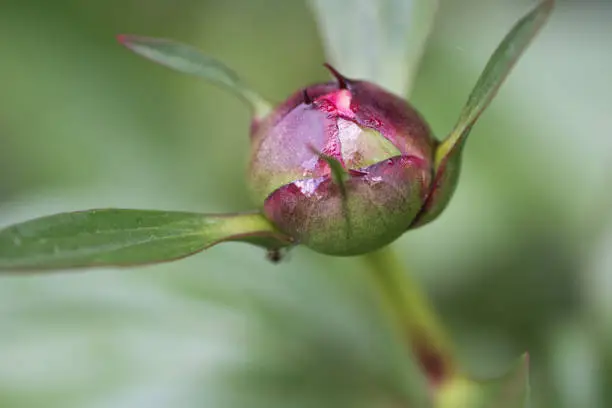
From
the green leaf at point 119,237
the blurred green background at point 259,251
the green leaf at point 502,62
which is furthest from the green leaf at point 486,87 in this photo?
the blurred green background at point 259,251

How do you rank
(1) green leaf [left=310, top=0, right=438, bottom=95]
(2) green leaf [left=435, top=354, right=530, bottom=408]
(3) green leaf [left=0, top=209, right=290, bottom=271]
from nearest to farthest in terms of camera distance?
1. (3) green leaf [left=0, top=209, right=290, bottom=271]
2. (2) green leaf [left=435, top=354, right=530, bottom=408]
3. (1) green leaf [left=310, top=0, right=438, bottom=95]

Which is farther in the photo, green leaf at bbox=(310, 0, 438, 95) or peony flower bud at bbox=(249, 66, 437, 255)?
green leaf at bbox=(310, 0, 438, 95)

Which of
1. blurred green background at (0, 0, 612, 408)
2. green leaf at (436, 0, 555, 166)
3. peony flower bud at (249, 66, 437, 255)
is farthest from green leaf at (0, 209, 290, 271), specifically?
blurred green background at (0, 0, 612, 408)

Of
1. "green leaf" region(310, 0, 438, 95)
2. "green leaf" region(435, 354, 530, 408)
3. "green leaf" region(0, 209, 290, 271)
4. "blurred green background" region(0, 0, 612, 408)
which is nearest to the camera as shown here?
"green leaf" region(0, 209, 290, 271)

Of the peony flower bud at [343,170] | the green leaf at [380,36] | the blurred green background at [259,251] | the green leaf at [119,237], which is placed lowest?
the blurred green background at [259,251]

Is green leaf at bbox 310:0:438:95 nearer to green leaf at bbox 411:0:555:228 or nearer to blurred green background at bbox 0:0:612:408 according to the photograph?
green leaf at bbox 411:0:555:228

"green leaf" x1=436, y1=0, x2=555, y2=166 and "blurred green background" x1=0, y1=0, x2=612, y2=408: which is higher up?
"green leaf" x1=436, y1=0, x2=555, y2=166

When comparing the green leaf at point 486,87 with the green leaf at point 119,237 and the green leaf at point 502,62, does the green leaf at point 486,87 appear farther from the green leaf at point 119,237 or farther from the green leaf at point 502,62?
the green leaf at point 119,237
